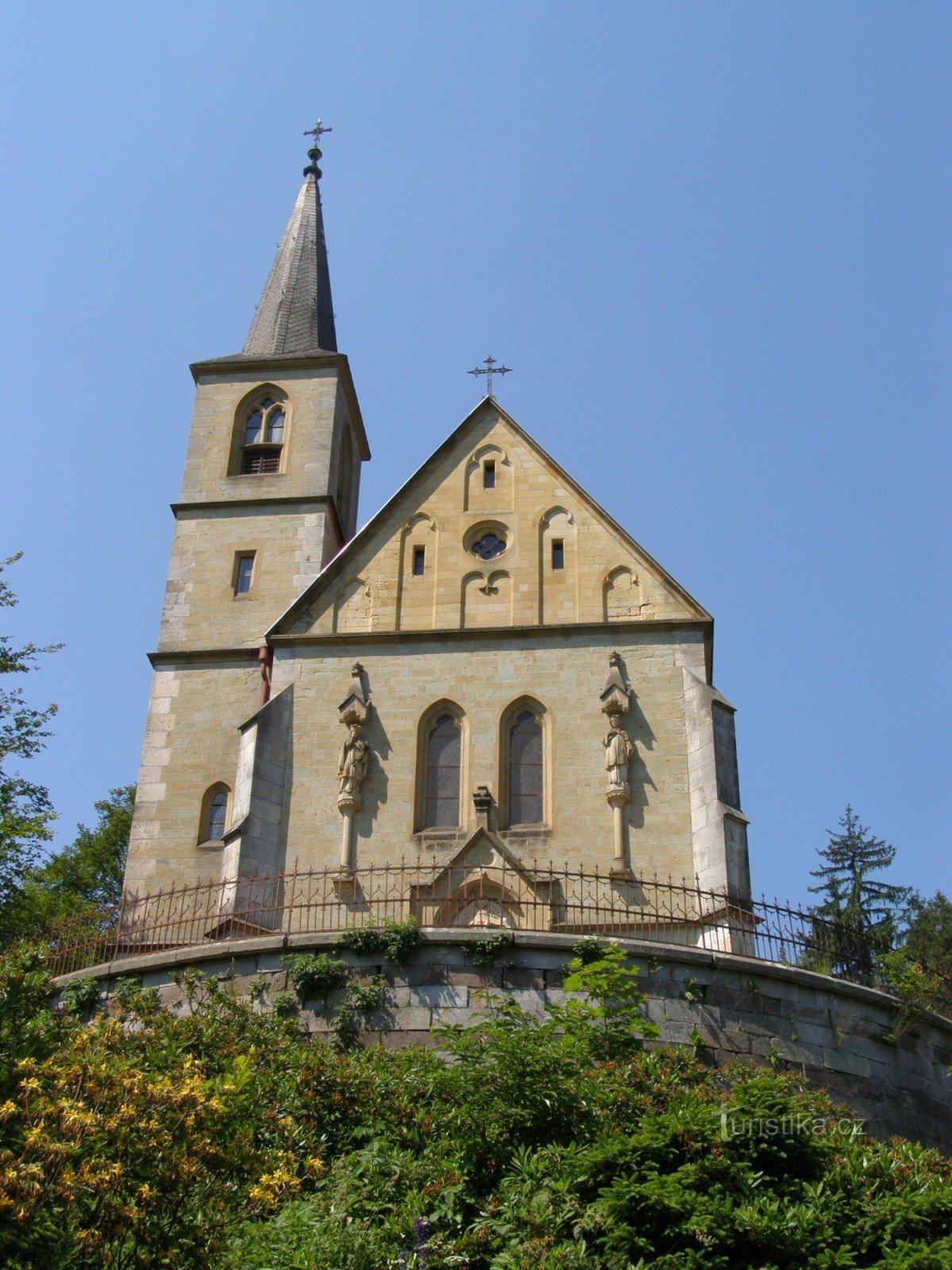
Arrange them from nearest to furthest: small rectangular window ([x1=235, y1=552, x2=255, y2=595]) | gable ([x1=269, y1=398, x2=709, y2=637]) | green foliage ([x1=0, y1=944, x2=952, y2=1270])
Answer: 1. green foliage ([x1=0, y1=944, x2=952, y2=1270])
2. gable ([x1=269, y1=398, x2=709, y2=637])
3. small rectangular window ([x1=235, y1=552, x2=255, y2=595])

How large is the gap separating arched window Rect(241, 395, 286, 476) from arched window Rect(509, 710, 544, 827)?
10062 millimetres

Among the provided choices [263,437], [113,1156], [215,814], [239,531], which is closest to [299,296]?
[263,437]

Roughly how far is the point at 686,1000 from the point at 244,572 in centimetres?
1618

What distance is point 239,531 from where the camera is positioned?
1275 inches

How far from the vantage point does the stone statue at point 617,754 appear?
989 inches

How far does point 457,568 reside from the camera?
92.3 ft

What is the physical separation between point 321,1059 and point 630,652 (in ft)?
39.8

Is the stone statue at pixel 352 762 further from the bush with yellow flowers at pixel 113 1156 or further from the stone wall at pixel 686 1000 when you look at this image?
the bush with yellow flowers at pixel 113 1156

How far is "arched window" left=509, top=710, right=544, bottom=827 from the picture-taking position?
25531mm

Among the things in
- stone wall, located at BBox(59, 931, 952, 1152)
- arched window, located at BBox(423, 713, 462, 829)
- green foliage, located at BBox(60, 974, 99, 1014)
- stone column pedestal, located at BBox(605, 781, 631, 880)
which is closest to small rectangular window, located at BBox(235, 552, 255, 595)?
arched window, located at BBox(423, 713, 462, 829)

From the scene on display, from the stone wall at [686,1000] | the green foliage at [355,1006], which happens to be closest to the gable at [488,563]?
the stone wall at [686,1000]

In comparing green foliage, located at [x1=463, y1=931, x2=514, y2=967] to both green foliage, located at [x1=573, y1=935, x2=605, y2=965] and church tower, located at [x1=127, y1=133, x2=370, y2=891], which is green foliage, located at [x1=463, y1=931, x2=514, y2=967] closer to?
green foliage, located at [x1=573, y1=935, x2=605, y2=965]

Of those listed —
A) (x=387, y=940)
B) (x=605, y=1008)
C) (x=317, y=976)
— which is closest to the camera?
(x=605, y=1008)

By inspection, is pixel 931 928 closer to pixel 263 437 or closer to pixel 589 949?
pixel 263 437
